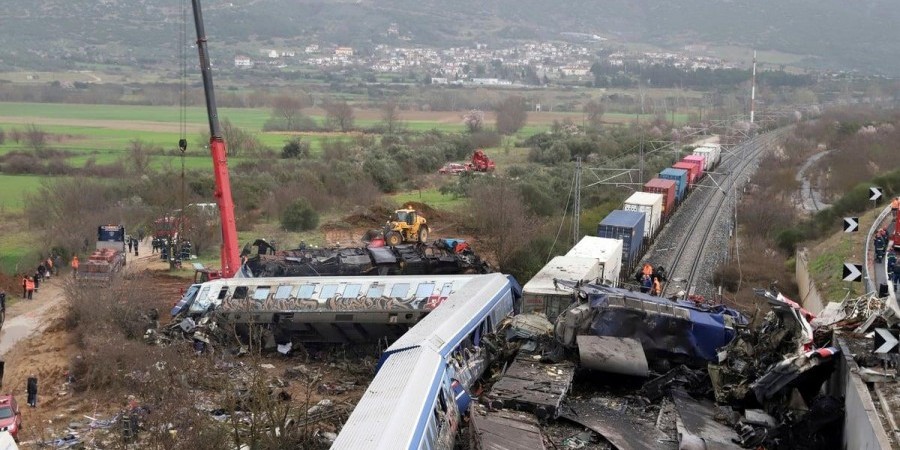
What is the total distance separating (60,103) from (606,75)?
368ft

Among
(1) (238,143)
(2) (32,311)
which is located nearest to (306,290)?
(2) (32,311)

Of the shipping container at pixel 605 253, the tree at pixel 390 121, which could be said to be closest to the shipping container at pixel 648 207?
the shipping container at pixel 605 253

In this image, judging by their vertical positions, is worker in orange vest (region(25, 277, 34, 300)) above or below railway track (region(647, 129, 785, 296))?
below

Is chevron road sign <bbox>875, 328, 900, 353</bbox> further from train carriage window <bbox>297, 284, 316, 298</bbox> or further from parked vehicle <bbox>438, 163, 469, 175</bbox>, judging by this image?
parked vehicle <bbox>438, 163, 469, 175</bbox>

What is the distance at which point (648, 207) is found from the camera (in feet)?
121

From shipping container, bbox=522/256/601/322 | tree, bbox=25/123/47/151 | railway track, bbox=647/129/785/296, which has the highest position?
shipping container, bbox=522/256/601/322

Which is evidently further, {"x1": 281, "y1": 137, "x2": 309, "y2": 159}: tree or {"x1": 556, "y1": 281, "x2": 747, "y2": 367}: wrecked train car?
{"x1": 281, "y1": 137, "x2": 309, "y2": 159}: tree

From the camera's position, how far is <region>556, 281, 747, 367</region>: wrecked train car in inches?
628

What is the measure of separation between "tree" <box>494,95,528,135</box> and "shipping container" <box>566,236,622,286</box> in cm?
7346

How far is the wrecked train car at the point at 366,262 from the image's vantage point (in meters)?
27.5

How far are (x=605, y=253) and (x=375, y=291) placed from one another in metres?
7.81

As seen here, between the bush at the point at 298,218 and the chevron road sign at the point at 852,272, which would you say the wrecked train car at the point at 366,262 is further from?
the bush at the point at 298,218

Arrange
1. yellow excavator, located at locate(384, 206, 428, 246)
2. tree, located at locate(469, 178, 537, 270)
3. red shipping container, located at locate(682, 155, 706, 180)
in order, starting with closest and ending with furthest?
yellow excavator, located at locate(384, 206, 428, 246)
tree, located at locate(469, 178, 537, 270)
red shipping container, located at locate(682, 155, 706, 180)

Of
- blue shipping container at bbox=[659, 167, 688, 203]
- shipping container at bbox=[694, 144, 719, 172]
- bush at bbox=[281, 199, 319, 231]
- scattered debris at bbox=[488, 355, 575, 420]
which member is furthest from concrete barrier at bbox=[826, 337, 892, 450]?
shipping container at bbox=[694, 144, 719, 172]
